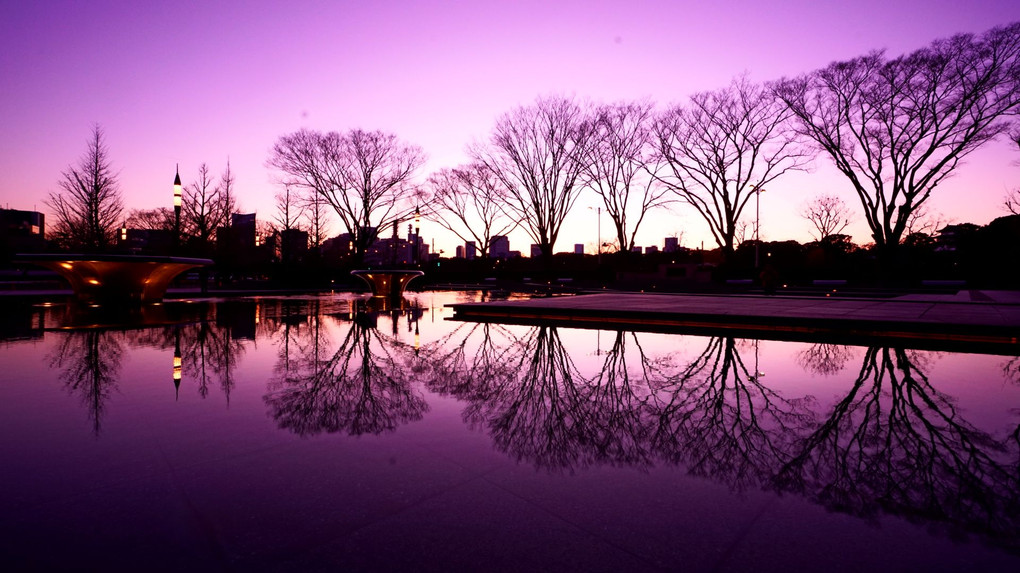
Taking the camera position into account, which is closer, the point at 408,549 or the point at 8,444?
the point at 408,549

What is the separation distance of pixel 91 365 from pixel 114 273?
11.4 m

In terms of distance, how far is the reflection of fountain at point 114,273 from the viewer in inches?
583

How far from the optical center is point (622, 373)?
6.24 meters

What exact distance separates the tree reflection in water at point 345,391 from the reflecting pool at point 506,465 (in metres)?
0.04

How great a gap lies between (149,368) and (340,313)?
8.24 meters

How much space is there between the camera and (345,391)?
5.24 m

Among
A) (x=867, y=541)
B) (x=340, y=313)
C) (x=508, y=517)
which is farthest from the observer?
(x=340, y=313)

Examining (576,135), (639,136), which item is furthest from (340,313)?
(639,136)

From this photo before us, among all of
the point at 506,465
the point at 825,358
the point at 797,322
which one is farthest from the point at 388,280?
the point at 506,465

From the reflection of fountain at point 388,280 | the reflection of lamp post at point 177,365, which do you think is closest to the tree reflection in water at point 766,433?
the reflection of lamp post at point 177,365

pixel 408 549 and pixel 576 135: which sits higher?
pixel 576 135

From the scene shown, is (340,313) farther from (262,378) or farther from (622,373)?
(622,373)

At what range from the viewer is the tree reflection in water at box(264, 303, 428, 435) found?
420cm

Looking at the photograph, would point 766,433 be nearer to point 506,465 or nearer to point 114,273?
point 506,465
